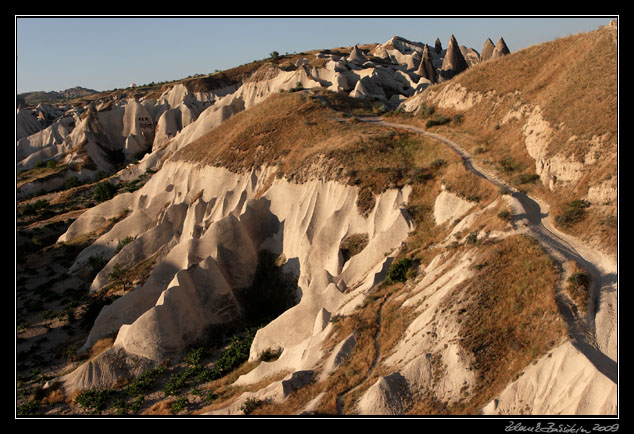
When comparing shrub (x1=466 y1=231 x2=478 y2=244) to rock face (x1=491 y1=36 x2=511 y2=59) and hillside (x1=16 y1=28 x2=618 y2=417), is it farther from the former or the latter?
rock face (x1=491 y1=36 x2=511 y2=59)

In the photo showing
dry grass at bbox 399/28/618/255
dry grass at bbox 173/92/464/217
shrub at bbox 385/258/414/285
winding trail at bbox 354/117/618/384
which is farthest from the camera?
dry grass at bbox 173/92/464/217

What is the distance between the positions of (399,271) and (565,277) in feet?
22.9

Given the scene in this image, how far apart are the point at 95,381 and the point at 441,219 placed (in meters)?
19.6

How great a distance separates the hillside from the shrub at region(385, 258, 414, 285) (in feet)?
0.42

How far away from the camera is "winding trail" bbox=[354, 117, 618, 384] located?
12.3 m

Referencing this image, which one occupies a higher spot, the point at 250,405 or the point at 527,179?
the point at 527,179

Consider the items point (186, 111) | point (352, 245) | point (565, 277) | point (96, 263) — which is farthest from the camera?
point (186, 111)

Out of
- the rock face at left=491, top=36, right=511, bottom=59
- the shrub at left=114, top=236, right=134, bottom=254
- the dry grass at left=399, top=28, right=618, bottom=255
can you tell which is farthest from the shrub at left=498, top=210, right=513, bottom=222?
the rock face at left=491, top=36, right=511, bottom=59

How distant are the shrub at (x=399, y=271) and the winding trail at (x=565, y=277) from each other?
17.0 feet

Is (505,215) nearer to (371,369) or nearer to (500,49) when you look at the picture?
(371,369)

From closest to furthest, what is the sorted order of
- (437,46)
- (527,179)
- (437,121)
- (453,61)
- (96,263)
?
(527,179) → (437,121) → (96,263) → (453,61) → (437,46)

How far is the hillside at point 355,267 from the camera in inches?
536

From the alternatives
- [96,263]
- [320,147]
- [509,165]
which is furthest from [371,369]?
[96,263]

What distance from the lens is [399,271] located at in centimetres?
1970
